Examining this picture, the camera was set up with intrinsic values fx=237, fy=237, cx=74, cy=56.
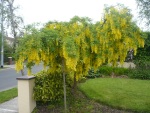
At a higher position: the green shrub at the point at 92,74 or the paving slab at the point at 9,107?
the green shrub at the point at 92,74

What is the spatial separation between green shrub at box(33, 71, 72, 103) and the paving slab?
0.96 meters

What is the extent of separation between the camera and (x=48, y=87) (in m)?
7.24

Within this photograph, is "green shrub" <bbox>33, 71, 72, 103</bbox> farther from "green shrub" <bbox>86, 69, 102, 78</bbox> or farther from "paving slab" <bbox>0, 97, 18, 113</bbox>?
"green shrub" <bbox>86, 69, 102, 78</bbox>

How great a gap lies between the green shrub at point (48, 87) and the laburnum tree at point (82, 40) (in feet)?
2.57

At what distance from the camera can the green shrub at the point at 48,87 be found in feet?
23.4

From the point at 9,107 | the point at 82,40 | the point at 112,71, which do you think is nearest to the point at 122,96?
the point at 82,40

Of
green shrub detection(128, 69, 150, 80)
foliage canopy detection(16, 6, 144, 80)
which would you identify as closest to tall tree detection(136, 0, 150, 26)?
green shrub detection(128, 69, 150, 80)

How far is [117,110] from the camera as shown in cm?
717

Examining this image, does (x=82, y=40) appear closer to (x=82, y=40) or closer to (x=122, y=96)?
(x=82, y=40)

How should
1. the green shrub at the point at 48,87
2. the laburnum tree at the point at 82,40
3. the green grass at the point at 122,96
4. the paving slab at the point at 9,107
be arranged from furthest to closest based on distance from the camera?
the paving slab at the point at 9,107, the green grass at the point at 122,96, the green shrub at the point at 48,87, the laburnum tree at the point at 82,40

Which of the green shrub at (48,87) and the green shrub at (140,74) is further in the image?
the green shrub at (140,74)

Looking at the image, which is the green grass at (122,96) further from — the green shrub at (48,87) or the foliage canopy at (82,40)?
the foliage canopy at (82,40)

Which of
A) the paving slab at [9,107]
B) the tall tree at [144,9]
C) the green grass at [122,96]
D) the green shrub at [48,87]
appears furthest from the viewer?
the tall tree at [144,9]

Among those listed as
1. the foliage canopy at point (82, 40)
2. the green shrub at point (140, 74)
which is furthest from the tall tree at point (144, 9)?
the foliage canopy at point (82, 40)
